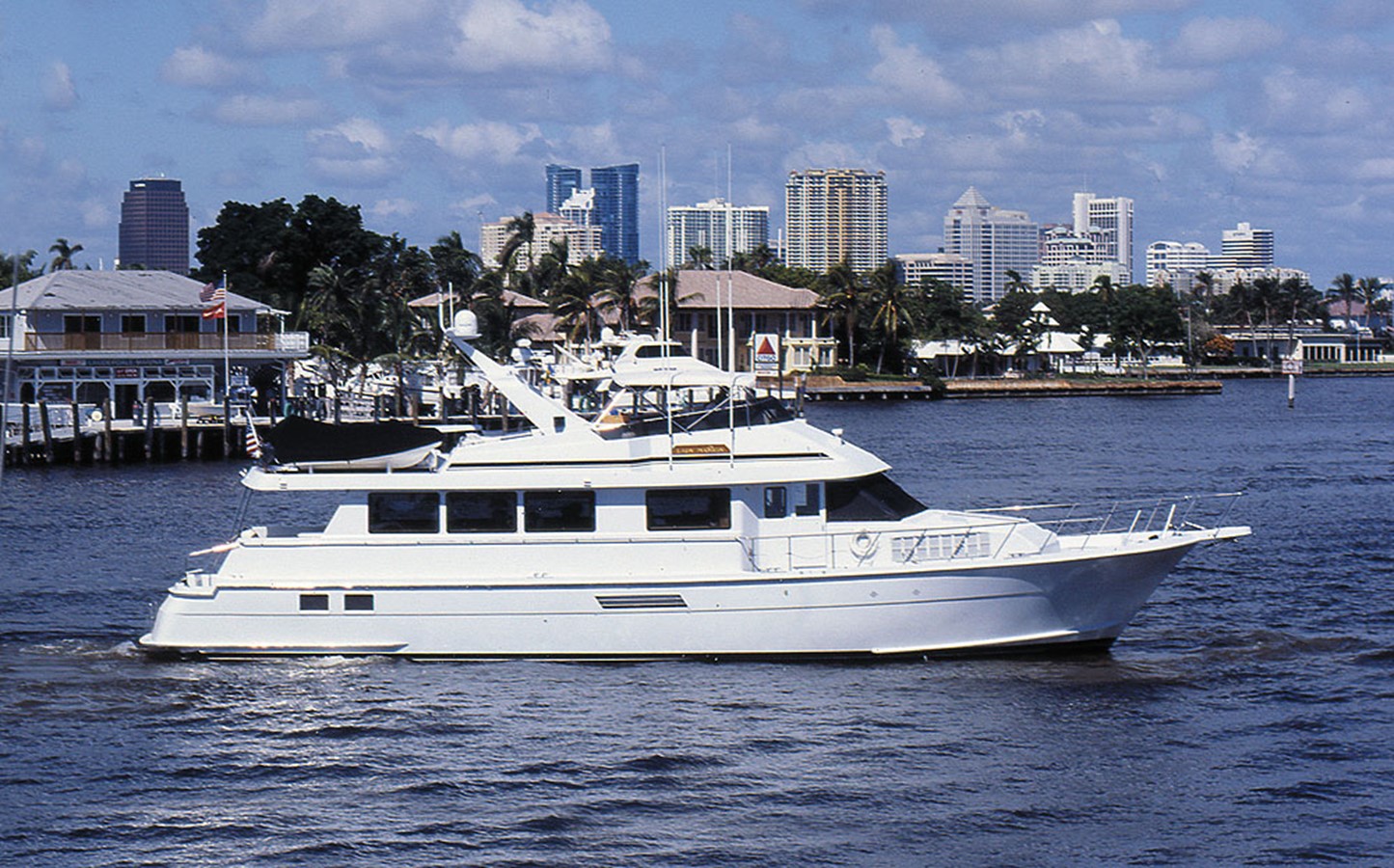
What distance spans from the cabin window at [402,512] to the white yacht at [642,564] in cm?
2

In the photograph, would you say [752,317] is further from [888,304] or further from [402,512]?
[402,512]

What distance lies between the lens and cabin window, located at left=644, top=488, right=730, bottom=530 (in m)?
22.3

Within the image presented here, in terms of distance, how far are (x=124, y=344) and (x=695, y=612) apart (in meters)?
46.3

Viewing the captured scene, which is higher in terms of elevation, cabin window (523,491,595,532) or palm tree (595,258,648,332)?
palm tree (595,258,648,332)

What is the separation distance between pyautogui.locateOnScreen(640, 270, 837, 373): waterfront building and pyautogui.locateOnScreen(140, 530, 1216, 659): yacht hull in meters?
75.9

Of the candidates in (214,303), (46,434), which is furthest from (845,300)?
(46,434)

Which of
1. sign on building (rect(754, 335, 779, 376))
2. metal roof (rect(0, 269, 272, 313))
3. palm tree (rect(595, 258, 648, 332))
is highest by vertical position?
palm tree (rect(595, 258, 648, 332))

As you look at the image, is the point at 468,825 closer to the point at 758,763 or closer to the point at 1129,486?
the point at 758,763

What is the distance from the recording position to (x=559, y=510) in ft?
73.3

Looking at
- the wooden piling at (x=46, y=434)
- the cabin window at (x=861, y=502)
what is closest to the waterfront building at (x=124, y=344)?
the wooden piling at (x=46, y=434)

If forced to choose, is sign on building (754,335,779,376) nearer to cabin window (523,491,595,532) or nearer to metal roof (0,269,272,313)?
cabin window (523,491,595,532)

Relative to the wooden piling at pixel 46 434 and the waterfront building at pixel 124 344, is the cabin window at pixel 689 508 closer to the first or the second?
the wooden piling at pixel 46 434

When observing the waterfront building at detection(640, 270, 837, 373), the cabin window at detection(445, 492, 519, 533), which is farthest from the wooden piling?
the waterfront building at detection(640, 270, 837, 373)

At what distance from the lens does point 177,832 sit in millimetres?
17047
